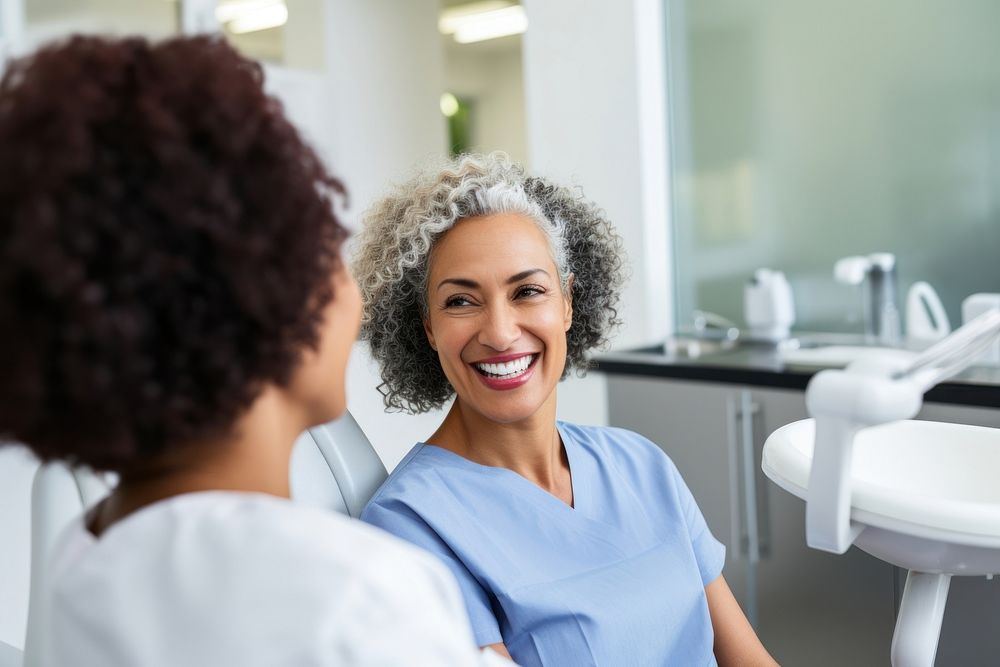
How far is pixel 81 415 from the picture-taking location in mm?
543

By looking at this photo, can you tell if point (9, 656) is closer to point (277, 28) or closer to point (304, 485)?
point (304, 485)

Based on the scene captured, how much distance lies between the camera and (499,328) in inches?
49.8

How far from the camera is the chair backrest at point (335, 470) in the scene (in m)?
1.25

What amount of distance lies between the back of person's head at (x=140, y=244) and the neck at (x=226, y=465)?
4cm

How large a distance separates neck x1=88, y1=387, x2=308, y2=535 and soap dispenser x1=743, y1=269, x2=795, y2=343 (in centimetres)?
230

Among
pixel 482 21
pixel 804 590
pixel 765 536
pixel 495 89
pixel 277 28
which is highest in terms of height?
pixel 482 21

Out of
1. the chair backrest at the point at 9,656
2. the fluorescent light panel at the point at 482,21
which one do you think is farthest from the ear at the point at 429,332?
the fluorescent light panel at the point at 482,21

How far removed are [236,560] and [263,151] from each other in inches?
9.1

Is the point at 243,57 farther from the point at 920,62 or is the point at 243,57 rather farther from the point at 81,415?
the point at 920,62

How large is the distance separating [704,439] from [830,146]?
0.97 meters

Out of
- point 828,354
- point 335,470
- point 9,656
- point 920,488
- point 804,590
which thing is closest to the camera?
point 9,656

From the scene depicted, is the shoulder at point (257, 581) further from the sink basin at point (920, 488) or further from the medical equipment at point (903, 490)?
the sink basin at point (920, 488)

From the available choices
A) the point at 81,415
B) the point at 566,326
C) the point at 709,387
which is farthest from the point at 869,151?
the point at 81,415

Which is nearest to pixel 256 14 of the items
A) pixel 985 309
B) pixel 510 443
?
pixel 985 309
